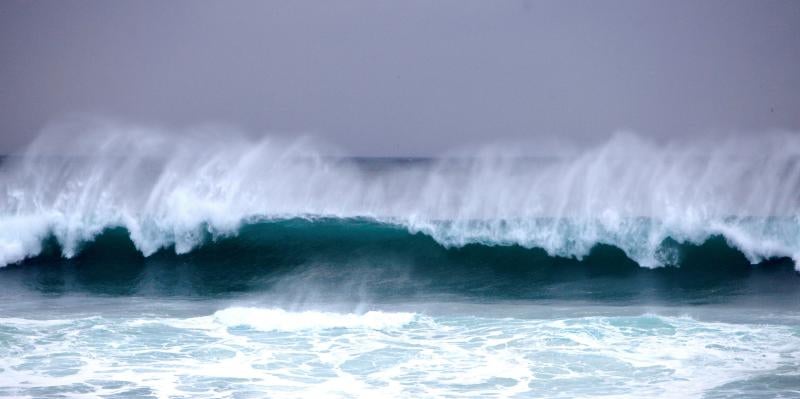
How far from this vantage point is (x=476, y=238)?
13.1 m

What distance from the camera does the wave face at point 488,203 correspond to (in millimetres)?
12867

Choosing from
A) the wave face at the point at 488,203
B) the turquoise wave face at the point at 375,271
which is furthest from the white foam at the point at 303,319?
the wave face at the point at 488,203

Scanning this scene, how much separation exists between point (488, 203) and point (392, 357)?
293 inches

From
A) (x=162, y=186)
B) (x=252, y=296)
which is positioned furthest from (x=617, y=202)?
(x=162, y=186)

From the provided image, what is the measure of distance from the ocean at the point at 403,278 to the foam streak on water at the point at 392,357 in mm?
35

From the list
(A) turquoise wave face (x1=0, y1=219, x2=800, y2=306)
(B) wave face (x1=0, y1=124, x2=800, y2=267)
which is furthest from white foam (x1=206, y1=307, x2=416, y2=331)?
(B) wave face (x1=0, y1=124, x2=800, y2=267)

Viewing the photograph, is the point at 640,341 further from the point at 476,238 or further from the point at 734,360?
the point at 476,238

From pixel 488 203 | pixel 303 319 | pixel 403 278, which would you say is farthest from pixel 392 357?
pixel 488 203

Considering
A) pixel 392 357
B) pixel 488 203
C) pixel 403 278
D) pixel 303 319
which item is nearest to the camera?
pixel 392 357

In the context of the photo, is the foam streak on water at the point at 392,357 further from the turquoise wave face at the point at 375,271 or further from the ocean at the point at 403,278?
the turquoise wave face at the point at 375,271

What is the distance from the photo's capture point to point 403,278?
1180 cm

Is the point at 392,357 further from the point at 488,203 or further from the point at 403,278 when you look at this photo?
the point at 488,203

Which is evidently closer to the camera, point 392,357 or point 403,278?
point 392,357

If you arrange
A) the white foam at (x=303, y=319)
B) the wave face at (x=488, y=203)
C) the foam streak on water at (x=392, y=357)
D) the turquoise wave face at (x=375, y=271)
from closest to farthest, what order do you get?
the foam streak on water at (x=392, y=357) < the white foam at (x=303, y=319) < the turquoise wave face at (x=375, y=271) < the wave face at (x=488, y=203)
